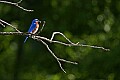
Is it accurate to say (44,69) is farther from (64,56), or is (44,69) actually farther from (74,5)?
(74,5)

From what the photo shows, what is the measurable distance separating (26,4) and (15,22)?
0.47m

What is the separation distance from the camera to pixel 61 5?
12727 mm

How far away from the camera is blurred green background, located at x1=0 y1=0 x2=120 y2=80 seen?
12.0 m

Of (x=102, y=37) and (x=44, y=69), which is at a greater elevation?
(x=102, y=37)

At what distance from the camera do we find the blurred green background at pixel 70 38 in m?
12.0

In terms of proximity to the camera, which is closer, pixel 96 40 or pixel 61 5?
pixel 96 40

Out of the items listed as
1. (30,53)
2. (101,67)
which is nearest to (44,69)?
(30,53)

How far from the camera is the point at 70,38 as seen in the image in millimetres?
11969

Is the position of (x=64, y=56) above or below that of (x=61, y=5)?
below

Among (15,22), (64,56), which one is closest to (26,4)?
(15,22)

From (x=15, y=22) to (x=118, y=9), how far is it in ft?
7.43

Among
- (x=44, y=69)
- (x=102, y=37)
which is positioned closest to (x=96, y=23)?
(x=102, y=37)

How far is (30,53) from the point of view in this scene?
1292cm

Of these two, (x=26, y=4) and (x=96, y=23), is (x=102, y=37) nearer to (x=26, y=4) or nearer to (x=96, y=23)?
(x=96, y=23)
